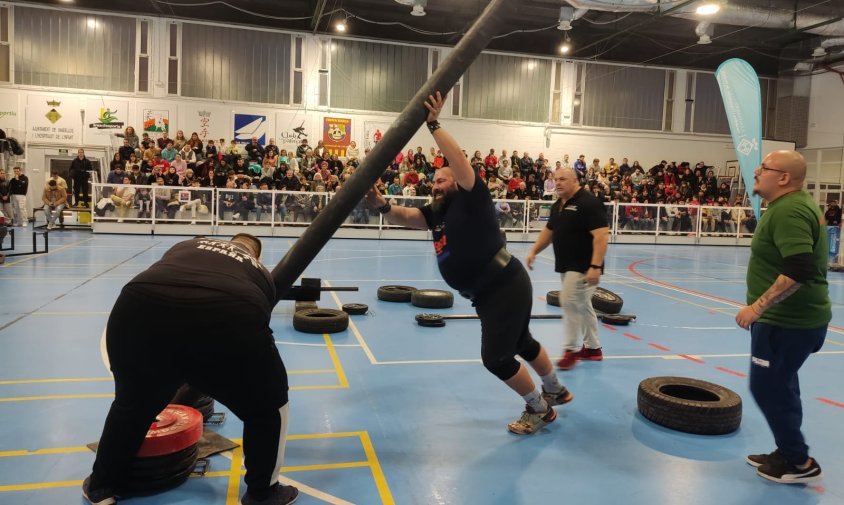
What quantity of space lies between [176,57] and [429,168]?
1183cm

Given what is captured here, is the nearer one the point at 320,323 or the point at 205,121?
the point at 320,323

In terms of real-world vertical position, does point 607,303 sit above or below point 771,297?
below

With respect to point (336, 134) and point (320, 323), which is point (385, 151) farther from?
point (336, 134)

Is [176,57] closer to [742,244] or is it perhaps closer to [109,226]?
[109,226]

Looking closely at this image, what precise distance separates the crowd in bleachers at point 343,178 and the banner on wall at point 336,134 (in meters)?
0.58

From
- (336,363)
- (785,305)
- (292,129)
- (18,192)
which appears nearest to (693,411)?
(785,305)

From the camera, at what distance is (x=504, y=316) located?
3922mm

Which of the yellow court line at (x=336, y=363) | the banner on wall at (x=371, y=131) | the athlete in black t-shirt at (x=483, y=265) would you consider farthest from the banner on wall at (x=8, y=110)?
the athlete in black t-shirt at (x=483, y=265)

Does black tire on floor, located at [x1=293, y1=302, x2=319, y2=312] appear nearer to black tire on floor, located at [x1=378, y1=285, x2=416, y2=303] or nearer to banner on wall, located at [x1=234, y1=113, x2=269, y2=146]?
black tire on floor, located at [x1=378, y1=285, x2=416, y2=303]


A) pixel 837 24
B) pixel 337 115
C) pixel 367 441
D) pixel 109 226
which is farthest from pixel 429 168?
pixel 367 441

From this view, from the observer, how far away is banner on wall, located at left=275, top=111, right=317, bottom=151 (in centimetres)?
2592

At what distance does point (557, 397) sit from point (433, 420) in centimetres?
109

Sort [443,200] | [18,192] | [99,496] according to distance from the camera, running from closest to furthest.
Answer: [99,496], [443,200], [18,192]

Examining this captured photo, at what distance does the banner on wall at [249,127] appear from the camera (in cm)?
2552
